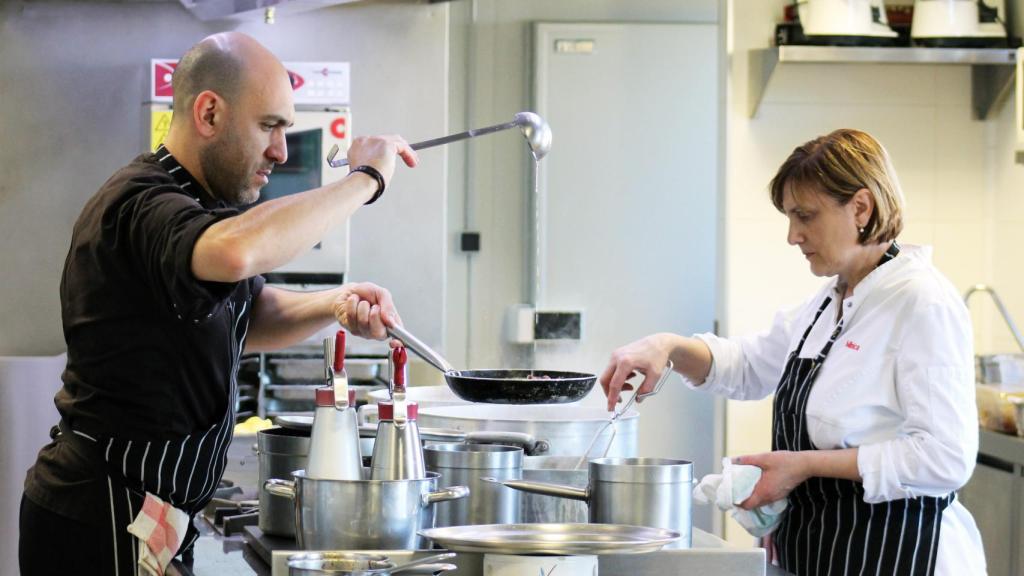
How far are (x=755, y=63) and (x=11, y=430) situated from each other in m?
2.73

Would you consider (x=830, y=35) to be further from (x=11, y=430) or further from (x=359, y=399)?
(x=11, y=430)

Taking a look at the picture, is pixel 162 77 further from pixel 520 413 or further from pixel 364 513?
pixel 364 513

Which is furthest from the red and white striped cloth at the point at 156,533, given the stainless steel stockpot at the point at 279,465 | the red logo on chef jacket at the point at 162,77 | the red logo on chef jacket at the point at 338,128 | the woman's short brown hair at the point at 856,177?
the red logo on chef jacket at the point at 162,77

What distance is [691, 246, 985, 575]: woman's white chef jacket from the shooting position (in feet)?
6.81

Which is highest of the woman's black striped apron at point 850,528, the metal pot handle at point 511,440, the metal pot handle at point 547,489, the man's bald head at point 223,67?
the man's bald head at point 223,67

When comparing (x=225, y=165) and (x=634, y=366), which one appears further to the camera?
(x=634, y=366)

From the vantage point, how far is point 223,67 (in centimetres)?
200

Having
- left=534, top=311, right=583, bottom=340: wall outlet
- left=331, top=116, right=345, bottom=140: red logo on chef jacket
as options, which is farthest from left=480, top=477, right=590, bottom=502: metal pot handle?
left=534, top=311, right=583, bottom=340: wall outlet

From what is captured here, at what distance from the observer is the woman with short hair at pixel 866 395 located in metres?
2.09

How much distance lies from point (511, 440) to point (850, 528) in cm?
68

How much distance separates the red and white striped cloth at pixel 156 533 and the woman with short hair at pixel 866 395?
0.82 meters

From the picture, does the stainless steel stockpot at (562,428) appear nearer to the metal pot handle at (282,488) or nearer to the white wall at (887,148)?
the metal pot handle at (282,488)

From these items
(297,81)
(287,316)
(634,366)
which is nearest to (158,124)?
(297,81)

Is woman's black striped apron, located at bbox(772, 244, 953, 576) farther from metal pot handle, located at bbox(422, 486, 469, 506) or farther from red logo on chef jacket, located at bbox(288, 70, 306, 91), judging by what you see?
red logo on chef jacket, located at bbox(288, 70, 306, 91)
